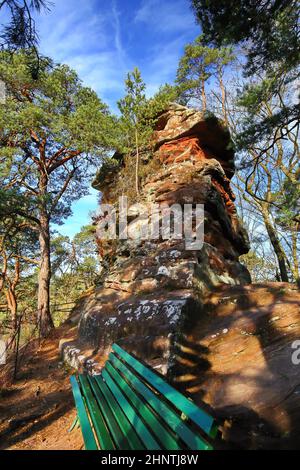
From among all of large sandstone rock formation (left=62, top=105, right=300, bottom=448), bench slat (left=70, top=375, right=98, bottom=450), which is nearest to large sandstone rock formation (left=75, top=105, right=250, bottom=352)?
large sandstone rock formation (left=62, top=105, right=300, bottom=448)

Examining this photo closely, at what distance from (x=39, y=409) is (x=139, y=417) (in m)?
3.08

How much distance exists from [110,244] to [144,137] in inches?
173

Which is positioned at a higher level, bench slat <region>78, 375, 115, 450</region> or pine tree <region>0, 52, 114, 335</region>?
pine tree <region>0, 52, 114, 335</region>

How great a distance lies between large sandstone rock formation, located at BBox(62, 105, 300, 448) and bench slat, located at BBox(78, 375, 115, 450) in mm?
1110

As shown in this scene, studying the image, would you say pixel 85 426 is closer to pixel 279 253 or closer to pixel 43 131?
pixel 43 131

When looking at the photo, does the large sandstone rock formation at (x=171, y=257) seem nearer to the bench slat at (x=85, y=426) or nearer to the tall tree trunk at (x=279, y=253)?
the bench slat at (x=85, y=426)

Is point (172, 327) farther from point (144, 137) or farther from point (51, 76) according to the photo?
point (51, 76)

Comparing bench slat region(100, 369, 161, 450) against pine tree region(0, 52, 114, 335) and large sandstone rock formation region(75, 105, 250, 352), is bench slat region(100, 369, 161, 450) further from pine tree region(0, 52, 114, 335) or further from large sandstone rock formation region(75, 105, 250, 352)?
pine tree region(0, 52, 114, 335)

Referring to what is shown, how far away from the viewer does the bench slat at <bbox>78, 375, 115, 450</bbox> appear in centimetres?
225

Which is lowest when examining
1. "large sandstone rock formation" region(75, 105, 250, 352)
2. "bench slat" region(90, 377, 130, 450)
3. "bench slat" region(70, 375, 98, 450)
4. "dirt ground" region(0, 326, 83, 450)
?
"dirt ground" region(0, 326, 83, 450)

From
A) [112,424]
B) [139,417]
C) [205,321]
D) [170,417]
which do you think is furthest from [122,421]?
[205,321]
